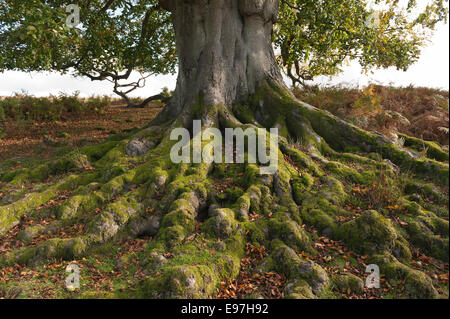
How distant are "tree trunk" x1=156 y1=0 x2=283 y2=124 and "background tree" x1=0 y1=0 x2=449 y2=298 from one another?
35mm

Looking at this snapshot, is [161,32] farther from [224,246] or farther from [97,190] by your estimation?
[224,246]

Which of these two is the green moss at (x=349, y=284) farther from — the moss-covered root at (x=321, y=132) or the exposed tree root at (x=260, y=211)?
the moss-covered root at (x=321, y=132)

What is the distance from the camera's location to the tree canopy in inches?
334

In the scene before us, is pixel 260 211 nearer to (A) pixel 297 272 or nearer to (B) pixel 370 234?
(A) pixel 297 272

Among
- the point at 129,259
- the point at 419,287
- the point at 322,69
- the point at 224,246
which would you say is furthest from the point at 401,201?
the point at 322,69

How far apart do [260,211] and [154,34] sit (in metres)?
13.7

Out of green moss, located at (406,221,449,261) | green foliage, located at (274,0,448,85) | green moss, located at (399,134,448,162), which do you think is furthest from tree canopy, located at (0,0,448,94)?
green moss, located at (406,221,449,261)

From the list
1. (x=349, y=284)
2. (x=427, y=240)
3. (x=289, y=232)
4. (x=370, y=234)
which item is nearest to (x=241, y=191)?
(x=289, y=232)

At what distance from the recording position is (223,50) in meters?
9.41

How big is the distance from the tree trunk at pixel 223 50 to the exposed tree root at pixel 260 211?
1.32 meters

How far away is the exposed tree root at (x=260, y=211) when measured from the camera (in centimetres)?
445

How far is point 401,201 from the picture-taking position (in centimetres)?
572

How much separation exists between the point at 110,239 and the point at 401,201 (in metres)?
5.59

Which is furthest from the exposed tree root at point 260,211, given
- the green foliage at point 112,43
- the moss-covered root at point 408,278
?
the green foliage at point 112,43
